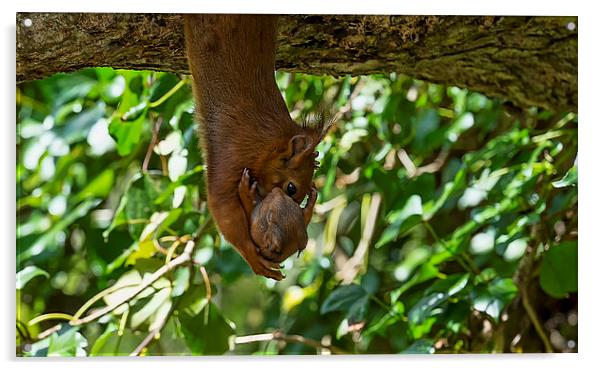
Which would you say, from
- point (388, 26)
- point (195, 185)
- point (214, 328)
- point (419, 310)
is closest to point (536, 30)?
point (388, 26)

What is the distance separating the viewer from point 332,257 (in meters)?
2.36

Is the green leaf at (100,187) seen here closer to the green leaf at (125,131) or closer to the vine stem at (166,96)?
the green leaf at (125,131)

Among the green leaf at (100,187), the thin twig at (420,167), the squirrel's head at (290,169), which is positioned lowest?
the green leaf at (100,187)

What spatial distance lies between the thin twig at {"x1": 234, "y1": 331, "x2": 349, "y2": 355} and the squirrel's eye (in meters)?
0.65

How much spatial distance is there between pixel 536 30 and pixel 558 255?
490 millimetres

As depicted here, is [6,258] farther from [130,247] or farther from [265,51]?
[265,51]

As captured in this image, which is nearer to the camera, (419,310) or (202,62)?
(202,62)

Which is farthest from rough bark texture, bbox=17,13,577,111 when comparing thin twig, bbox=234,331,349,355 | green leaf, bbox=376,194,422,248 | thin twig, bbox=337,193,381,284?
thin twig, bbox=234,331,349,355

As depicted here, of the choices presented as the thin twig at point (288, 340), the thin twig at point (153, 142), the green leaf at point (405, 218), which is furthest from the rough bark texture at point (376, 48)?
the thin twig at point (288, 340)

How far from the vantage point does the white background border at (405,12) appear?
174 cm

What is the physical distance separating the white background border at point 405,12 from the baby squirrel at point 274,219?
0.45 metres

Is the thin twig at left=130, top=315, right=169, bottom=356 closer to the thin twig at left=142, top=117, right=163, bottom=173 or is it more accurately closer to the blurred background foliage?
the blurred background foliage

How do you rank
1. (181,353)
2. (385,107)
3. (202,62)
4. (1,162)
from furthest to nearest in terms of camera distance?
(385,107), (181,353), (1,162), (202,62)

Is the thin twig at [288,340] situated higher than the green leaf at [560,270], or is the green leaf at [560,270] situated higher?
the green leaf at [560,270]
